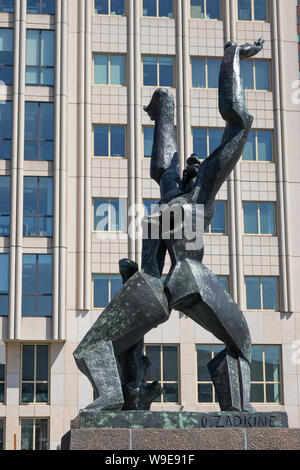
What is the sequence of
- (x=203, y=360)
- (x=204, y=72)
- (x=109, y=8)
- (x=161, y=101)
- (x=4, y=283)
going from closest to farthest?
(x=161, y=101), (x=4, y=283), (x=203, y=360), (x=204, y=72), (x=109, y=8)

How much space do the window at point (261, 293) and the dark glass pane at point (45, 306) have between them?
356 inches

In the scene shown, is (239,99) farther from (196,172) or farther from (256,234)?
(256,234)

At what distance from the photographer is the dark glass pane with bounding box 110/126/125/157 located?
41.3 metres

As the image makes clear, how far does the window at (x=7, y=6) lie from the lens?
41.7 metres

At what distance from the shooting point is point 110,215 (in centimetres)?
4012

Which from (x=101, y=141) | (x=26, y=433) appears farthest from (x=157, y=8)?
(x=26, y=433)

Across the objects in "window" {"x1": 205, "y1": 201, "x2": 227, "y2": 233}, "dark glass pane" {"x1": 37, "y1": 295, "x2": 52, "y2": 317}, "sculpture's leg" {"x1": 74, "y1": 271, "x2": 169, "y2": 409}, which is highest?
"window" {"x1": 205, "y1": 201, "x2": 227, "y2": 233}

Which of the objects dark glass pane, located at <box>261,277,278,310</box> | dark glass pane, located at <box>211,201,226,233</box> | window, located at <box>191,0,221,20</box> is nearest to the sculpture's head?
dark glass pane, located at <box>211,201,226,233</box>

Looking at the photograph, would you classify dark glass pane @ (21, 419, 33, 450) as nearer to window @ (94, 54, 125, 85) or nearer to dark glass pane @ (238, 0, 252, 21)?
window @ (94, 54, 125, 85)

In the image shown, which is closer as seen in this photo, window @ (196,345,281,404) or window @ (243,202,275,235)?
window @ (196,345,281,404)

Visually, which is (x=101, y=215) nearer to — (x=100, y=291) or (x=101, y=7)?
(x=100, y=291)

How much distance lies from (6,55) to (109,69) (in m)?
4.90

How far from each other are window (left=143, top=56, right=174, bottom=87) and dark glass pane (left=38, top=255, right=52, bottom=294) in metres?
9.97

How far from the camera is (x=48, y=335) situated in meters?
38.1
